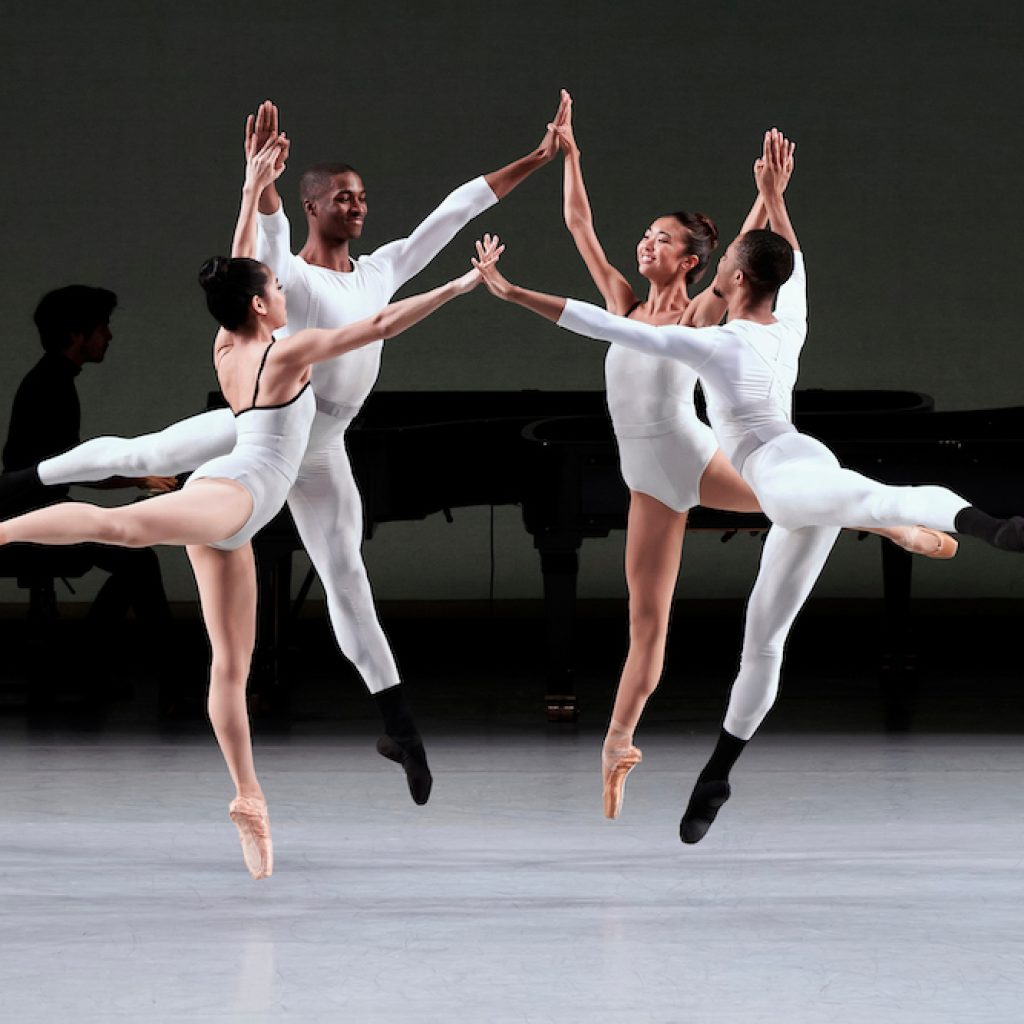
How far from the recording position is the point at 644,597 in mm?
4812

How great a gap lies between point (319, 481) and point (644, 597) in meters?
0.87

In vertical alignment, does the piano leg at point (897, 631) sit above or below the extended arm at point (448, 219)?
below

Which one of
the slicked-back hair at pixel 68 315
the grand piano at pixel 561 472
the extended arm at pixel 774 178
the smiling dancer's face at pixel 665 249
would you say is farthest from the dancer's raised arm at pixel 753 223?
the slicked-back hair at pixel 68 315

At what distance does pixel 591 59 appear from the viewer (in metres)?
10.2

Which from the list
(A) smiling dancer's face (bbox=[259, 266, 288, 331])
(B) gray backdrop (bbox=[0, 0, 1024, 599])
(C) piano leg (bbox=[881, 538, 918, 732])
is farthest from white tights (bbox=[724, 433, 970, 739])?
(B) gray backdrop (bbox=[0, 0, 1024, 599])

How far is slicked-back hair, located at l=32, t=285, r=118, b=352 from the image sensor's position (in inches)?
272

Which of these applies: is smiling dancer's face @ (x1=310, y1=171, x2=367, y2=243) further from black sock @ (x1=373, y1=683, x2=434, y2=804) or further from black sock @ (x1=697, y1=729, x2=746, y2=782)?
black sock @ (x1=697, y1=729, x2=746, y2=782)

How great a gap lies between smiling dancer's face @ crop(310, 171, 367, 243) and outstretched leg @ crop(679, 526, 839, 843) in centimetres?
125

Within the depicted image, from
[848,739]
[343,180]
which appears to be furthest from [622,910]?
[848,739]

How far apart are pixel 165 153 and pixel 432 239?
585 centimetres

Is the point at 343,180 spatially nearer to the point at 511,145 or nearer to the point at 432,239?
the point at 432,239

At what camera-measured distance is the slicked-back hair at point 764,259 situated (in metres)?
4.36

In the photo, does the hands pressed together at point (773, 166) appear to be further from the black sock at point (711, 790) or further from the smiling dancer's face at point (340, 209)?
the black sock at point (711, 790)

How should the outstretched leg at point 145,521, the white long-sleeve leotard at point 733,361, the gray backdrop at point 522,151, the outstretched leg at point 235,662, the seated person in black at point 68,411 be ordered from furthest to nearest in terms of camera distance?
the gray backdrop at point 522,151 → the seated person in black at point 68,411 → the outstretched leg at point 235,662 → the white long-sleeve leotard at point 733,361 → the outstretched leg at point 145,521
